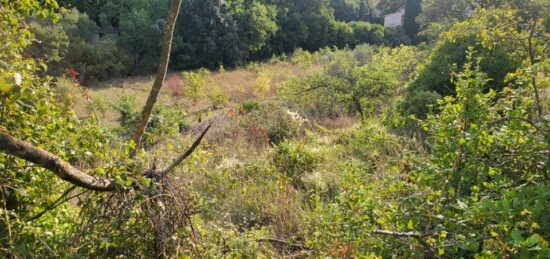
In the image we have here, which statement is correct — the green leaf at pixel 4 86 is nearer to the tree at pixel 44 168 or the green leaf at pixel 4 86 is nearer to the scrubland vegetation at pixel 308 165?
the scrubland vegetation at pixel 308 165

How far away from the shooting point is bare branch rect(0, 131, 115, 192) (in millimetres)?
1216

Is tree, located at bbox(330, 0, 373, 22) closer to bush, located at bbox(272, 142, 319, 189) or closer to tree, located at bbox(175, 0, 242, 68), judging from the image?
tree, located at bbox(175, 0, 242, 68)

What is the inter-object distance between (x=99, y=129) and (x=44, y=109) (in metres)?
0.26

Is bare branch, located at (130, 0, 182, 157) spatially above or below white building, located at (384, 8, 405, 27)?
below

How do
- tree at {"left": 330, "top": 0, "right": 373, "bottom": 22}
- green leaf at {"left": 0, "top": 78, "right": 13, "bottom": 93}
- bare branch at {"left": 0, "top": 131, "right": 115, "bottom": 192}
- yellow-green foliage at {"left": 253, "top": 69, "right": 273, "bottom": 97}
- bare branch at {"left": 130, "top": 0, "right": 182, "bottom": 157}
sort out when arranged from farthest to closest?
tree at {"left": 330, "top": 0, "right": 373, "bottom": 22}
yellow-green foliage at {"left": 253, "top": 69, "right": 273, "bottom": 97}
bare branch at {"left": 130, "top": 0, "right": 182, "bottom": 157}
bare branch at {"left": 0, "top": 131, "right": 115, "bottom": 192}
green leaf at {"left": 0, "top": 78, "right": 13, "bottom": 93}

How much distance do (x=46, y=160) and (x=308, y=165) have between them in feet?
16.0

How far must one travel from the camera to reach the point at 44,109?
1701 millimetres

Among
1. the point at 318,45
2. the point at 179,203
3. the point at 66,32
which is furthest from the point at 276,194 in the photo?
the point at 318,45

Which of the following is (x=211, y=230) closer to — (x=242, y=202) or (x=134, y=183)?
(x=134, y=183)

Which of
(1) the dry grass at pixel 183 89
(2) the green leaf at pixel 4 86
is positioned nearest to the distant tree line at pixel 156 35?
(1) the dry grass at pixel 183 89

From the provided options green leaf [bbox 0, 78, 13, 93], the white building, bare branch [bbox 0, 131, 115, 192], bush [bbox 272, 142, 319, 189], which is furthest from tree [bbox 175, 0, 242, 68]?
green leaf [bbox 0, 78, 13, 93]

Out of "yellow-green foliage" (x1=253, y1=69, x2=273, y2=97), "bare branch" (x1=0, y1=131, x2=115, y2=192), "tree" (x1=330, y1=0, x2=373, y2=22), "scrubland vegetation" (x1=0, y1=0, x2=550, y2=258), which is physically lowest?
"yellow-green foliage" (x1=253, y1=69, x2=273, y2=97)

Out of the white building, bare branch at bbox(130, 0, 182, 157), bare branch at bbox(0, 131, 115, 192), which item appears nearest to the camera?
bare branch at bbox(0, 131, 115, 192)

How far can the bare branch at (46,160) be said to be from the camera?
1.22 metres
